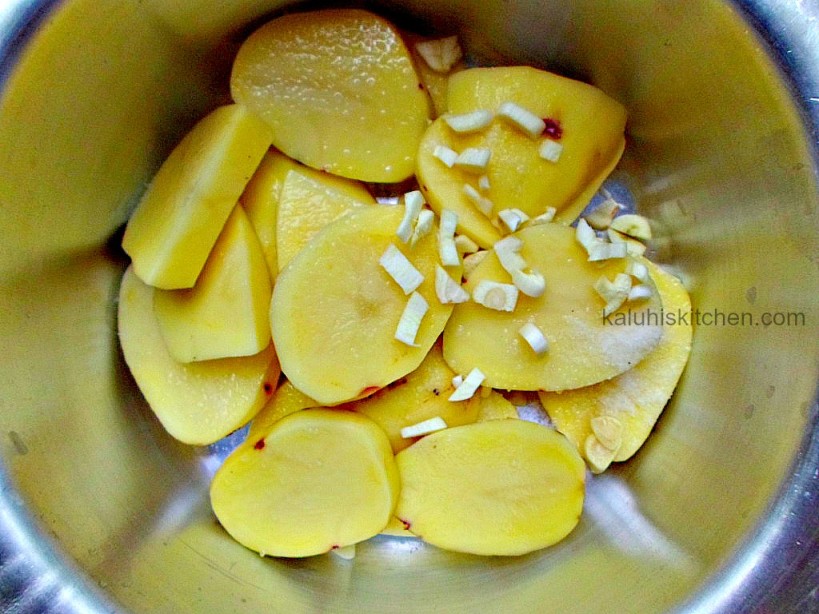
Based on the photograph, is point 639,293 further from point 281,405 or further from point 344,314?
point 281,405

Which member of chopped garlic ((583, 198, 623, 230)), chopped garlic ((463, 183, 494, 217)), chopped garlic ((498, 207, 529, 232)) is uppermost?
chopped garlic ((463, 183, 494, 217))

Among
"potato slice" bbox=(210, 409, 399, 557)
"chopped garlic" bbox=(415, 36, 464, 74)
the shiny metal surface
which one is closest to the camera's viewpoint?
the shiny metal surface

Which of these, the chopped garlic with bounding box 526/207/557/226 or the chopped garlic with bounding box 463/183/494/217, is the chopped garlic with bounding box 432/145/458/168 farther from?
Answer: the chopped garlic with bounding box 526/207/557/226

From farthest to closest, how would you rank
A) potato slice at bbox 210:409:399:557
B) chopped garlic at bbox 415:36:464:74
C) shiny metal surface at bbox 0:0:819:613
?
chopped garlic at bbox 415:36:464:74, potato slice at bbox 210:409:399:557, shiny metal surface at bbox 0:0:819:613

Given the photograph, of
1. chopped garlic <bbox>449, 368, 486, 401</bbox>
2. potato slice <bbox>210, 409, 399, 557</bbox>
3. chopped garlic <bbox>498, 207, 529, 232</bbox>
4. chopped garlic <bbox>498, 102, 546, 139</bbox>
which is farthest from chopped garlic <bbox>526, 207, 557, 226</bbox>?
potato slice <bbox>210, 409, 399, 557</bbox>

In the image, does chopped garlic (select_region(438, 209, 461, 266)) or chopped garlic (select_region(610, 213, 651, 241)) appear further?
Result: chopped garlic (select_region(610, 213, 651, 241))

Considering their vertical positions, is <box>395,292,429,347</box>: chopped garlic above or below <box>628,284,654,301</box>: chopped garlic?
below

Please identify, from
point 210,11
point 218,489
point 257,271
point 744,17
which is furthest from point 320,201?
point 744,17

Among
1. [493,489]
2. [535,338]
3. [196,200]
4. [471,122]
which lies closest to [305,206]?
[196,200]
